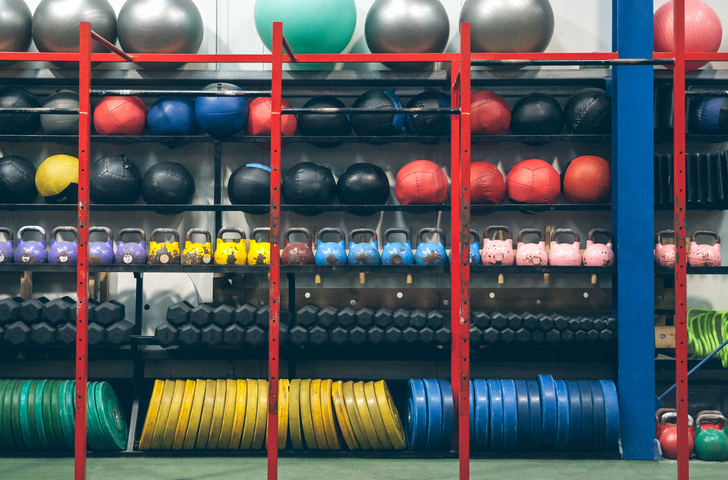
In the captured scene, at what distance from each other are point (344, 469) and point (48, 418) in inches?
75.8

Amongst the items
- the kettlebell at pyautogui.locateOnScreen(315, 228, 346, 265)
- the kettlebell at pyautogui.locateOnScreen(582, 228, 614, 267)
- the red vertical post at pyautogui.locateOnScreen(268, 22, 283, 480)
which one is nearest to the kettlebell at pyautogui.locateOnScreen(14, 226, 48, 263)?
the kettlebell at pyautogui.locateOnScreen(315, 228, 346, 265)

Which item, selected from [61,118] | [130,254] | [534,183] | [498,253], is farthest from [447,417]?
[61,118]

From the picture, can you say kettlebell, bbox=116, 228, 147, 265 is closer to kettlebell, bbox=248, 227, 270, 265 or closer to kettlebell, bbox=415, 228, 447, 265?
kettlebell, bbox=248, 227, 270, 265

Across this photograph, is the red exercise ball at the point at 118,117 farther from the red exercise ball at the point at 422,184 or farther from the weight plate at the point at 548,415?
the weight plate at the point at 548,415

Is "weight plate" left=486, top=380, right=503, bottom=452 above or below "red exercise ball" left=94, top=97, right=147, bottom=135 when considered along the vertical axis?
below

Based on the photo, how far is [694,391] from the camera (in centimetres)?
408

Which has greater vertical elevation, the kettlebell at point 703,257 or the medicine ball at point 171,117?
the medicine ball at point 171,117

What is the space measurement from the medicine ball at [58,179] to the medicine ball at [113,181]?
165 millimetres

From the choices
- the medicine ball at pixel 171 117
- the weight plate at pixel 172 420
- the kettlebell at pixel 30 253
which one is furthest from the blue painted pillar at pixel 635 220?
the kettlebell at pixel 30 253

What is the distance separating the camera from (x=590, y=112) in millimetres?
3797

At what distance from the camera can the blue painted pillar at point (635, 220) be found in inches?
140

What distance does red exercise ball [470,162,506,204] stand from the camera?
3.82 m

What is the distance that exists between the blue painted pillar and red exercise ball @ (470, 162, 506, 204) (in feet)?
2.63

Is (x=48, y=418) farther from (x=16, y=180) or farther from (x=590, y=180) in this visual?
(x=590, y=180)
